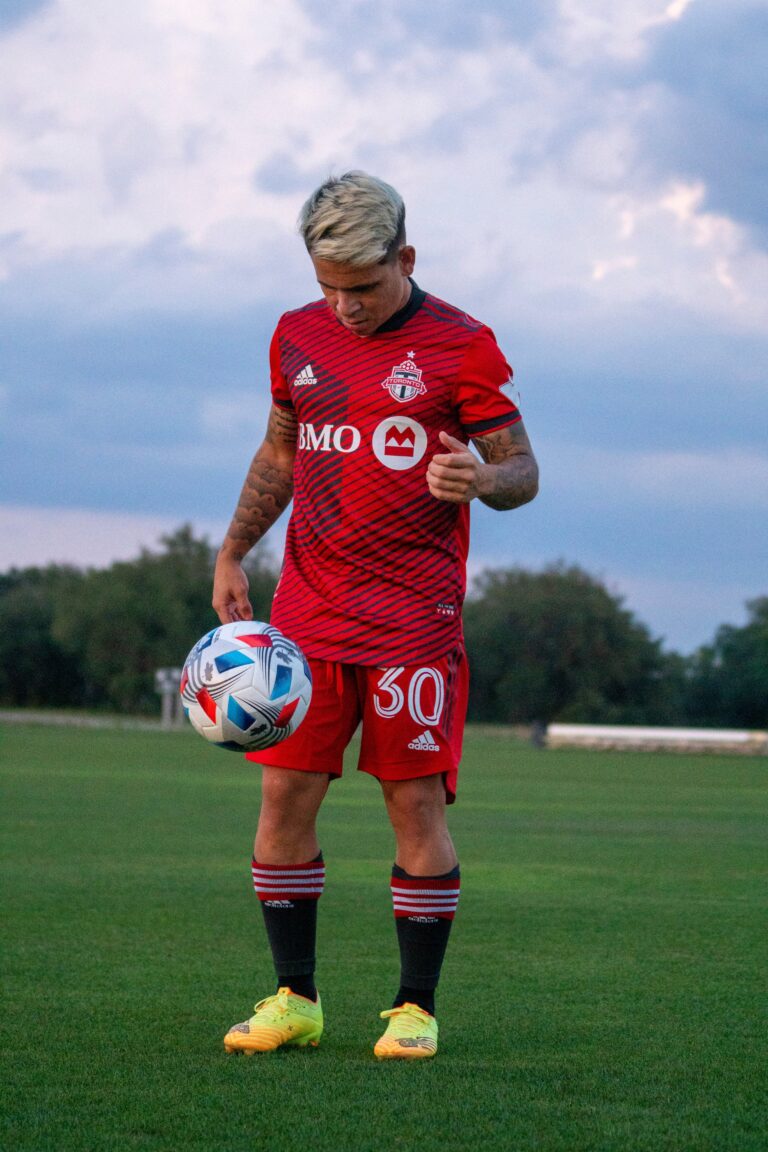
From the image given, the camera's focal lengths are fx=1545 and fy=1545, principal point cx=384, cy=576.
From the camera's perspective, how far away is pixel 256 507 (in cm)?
520

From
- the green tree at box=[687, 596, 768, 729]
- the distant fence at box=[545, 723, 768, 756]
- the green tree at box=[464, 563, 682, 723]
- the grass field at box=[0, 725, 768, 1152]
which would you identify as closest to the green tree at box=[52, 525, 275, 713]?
the green tree at box=[464, 563, 682, 723]

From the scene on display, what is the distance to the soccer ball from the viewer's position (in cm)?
439

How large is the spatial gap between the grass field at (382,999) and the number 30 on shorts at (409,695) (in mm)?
985

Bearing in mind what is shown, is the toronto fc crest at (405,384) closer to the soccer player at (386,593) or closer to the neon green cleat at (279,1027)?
the soccer player at (386,593)

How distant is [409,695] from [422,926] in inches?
27.5

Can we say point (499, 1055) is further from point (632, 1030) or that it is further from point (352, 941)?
point (352, 941)

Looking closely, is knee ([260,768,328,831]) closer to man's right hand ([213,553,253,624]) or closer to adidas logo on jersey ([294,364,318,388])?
man's right hand ([213,553,253,624])

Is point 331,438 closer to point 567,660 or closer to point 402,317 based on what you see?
point 402,317

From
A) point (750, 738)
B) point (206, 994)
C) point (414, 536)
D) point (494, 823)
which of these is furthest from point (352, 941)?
point (750, 738)

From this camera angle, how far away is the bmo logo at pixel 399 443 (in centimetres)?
462

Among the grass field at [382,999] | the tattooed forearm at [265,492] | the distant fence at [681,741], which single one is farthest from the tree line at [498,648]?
the tattooed forearm at [265,492]

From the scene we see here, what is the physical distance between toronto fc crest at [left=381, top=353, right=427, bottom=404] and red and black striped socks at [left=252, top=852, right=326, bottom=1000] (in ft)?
4.80

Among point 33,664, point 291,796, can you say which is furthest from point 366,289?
point 33,664

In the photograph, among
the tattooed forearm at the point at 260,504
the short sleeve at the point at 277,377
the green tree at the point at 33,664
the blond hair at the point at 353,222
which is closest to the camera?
the blond hair at the point at 353,222
